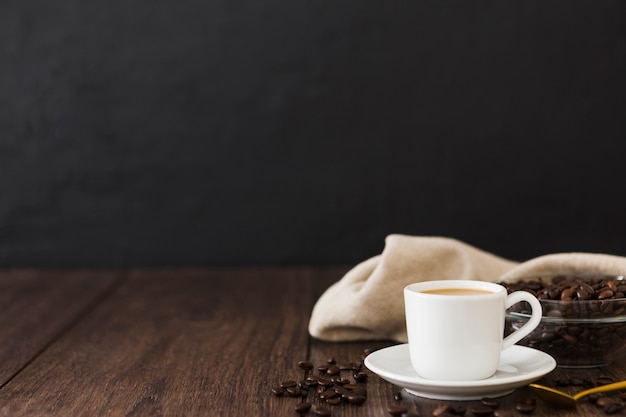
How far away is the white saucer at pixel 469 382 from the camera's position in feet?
3.33

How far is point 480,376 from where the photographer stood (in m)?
1.07

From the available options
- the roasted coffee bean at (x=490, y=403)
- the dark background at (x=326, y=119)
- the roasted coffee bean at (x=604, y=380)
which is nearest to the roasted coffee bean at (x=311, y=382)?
the roasted coffee bean at (x=490, y=403)

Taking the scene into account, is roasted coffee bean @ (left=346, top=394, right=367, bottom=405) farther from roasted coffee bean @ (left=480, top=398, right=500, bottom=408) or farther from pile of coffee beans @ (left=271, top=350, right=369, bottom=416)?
roasted coffee bean @ (left=480, top=398, right=500, bottom=408)

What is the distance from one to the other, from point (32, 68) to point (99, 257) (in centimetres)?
61

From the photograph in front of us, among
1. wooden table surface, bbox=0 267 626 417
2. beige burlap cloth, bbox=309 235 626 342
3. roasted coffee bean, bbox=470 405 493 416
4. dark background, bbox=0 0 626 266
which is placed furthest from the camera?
dark background, bbox=0 0 626 266

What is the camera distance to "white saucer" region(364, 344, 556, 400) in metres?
1.02

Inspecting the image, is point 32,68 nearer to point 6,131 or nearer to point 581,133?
point 6,131

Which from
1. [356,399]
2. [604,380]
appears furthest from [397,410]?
[604,380]

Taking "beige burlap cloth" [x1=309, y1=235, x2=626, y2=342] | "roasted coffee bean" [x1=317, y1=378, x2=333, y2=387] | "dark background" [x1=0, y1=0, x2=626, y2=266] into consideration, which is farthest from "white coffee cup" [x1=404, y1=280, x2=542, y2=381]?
"dark background" [x1=0, y1=0, x2=626, y2=266]

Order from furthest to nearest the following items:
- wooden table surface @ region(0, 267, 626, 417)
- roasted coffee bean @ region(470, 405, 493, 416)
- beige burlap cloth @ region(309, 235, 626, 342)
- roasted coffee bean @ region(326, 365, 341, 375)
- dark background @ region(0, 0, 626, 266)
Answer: dark background @ region(0, 0, 626, 266)
beige burlap cloth @ region(309, 235, 626, 342)
roasted coffee bean @ region(326, 365, 341, 375)
wooden table surface @ region(0, 267, 626, 417)
roasted coffee bean @ region(470, 405, 493, 416)

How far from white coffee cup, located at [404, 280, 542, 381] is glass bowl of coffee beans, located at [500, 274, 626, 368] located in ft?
0.53

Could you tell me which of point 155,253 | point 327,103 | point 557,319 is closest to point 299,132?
point 327,103

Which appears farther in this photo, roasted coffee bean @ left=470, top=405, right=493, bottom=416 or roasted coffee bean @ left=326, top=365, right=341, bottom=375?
roasted coffee bean @ left=326, top=365, right=341, bottom=375

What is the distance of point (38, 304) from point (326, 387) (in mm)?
1011
